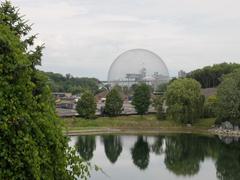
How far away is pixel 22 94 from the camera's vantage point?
194 inches

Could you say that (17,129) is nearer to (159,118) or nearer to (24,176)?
(24,176)

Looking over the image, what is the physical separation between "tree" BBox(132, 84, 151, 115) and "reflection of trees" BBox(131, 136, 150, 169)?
11533mm

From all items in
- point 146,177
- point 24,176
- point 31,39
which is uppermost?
point 31,39

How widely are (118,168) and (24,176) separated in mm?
24316

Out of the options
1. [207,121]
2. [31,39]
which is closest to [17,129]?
[31,39]

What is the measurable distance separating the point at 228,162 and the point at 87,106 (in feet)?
78.6

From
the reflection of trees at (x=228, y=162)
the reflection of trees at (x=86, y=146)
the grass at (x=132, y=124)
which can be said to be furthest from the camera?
the grass at (x=132, y=124)

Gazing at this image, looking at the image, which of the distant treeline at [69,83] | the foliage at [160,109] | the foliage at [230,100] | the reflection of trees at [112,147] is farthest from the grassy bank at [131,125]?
the distant treeline at [69,83]

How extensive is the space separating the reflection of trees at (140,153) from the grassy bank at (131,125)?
673 centimetres

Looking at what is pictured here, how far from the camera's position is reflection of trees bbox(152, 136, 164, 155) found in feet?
119

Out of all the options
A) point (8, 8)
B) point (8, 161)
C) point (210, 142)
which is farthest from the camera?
point (210, 142)

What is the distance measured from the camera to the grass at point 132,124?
49.0m

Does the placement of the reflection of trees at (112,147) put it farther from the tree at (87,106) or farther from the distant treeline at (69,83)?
the distant treeline at (69,83)

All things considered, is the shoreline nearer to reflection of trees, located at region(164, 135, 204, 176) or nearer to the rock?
the rock
